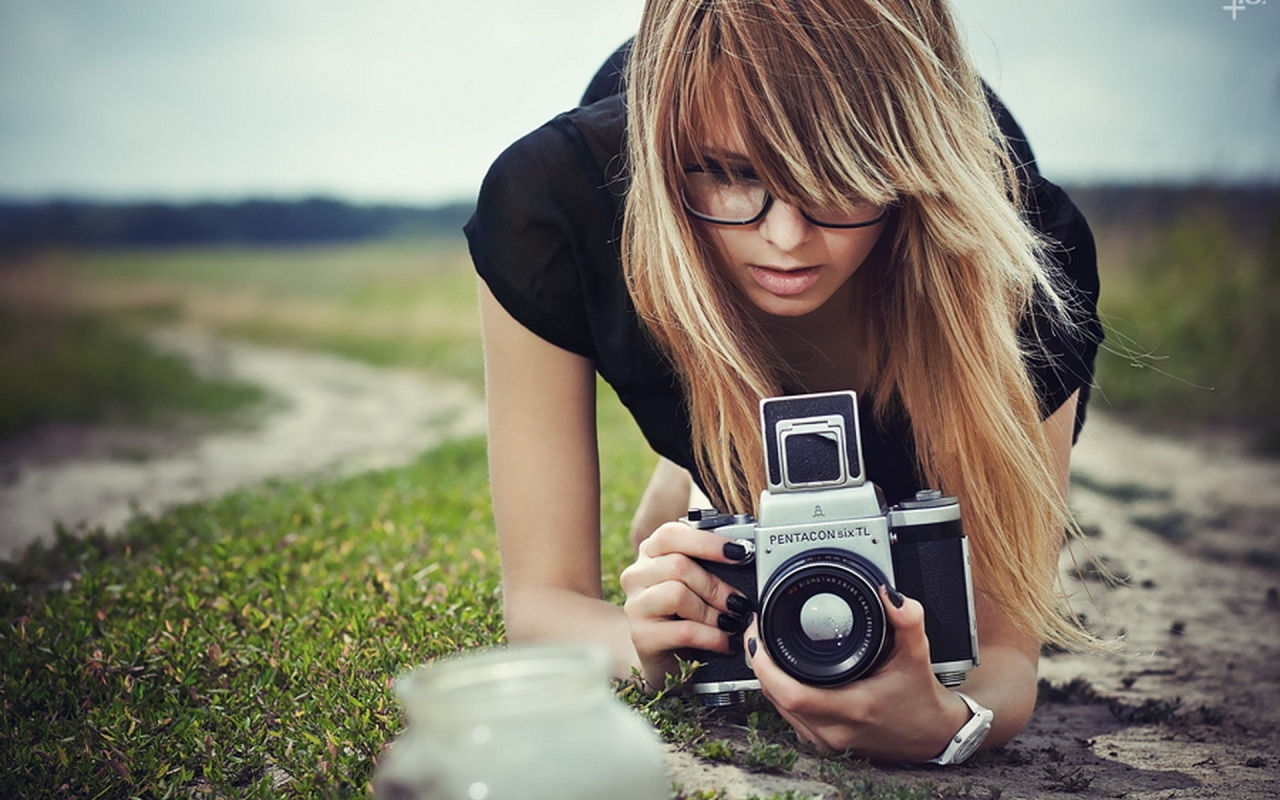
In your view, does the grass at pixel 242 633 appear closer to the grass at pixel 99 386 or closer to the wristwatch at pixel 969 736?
the wristwatch at pixel 969 736

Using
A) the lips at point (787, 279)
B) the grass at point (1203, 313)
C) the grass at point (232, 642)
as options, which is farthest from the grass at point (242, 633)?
the grass at point (1203, 313)

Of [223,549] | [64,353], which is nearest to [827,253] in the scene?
[223,549]

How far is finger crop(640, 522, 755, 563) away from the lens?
189 cm

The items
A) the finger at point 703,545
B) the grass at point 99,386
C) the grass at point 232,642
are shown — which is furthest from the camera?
the grass at point 99,386

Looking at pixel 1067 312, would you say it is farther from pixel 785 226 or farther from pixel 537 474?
pixel 537 474

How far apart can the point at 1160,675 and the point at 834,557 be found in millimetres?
2059

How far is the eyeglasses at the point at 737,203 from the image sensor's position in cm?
198

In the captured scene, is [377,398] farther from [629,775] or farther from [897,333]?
[629,775]

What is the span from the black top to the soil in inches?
17.1

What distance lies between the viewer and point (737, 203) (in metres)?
2.02

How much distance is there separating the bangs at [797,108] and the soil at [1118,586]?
3.16 feet

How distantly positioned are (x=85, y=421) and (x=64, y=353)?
291 inches

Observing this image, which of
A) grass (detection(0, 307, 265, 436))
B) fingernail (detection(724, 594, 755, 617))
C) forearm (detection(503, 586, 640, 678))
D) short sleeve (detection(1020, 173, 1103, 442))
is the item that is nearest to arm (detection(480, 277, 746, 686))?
forearm (detection(503, 586, 640, 678))

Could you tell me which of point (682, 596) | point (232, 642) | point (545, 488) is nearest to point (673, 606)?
point (682, 596)
